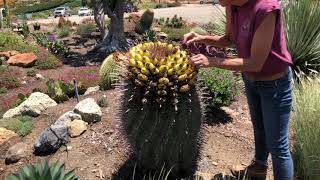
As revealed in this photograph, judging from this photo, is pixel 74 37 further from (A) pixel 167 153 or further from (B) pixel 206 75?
(A) pixel 167 153

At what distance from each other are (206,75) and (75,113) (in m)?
1.60

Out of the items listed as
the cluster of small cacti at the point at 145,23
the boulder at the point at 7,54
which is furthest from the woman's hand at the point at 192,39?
the cluster of small cacti at the point at 145,23

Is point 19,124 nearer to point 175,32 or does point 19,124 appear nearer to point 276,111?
point 276,111

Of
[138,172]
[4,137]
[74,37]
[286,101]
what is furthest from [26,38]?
[286,101]

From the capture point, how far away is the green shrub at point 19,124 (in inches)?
234

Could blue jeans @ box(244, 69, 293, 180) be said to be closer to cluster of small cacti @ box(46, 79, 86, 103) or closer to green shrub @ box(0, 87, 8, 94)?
cluster of small cacti @ box(46, 79, 86, 103)

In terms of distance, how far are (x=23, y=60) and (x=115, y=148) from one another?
379 inches

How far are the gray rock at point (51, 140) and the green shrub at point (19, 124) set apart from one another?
0.83 m

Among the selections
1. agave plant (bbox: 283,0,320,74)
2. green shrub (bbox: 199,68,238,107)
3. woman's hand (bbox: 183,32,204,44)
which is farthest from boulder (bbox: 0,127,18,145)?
agave plant (bbox: 283,0,320,74)

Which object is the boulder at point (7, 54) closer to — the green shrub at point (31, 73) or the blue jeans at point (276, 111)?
the green shrub at point (31, 73)

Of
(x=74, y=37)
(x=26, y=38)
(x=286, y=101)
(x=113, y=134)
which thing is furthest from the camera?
(x=74, y=37)

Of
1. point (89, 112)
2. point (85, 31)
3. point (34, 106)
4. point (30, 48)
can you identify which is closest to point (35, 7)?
point (85, 31)

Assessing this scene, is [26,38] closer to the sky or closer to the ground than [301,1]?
closer to the ground

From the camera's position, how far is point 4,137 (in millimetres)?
5918
